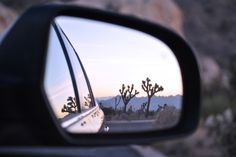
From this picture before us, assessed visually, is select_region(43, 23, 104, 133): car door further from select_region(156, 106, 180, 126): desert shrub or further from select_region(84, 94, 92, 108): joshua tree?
select_region(156, 106, 180, 126): desert shrub

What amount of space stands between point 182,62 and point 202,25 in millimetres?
35239

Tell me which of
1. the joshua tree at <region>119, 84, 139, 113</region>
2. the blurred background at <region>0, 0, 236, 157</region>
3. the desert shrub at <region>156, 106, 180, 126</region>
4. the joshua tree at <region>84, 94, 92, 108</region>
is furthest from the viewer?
the blurred background at <region>0, 0, 236, 157</region>

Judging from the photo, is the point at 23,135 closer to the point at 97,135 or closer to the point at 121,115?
the point at 97,135

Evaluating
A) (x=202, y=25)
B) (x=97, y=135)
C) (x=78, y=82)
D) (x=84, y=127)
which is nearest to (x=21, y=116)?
(x=97, y=135)

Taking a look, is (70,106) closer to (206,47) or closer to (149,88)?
(149,88)

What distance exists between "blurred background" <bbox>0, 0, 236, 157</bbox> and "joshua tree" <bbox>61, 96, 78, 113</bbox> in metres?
0.70

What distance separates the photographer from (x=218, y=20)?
3884 cm

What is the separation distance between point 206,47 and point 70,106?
3294cm

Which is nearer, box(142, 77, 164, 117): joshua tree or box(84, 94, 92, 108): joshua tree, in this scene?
box(142, 77, 164, 117): joshua tree

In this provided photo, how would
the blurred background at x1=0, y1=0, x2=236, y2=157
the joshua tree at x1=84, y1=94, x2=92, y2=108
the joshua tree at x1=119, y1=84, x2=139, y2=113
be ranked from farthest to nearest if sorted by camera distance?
the blurred background at x1=0, y1=0, x2=236, y2=157, the joshua tree at x1=84, y1=94, x2=92, y2=108, the joshua tree at x1=119, y1=84, x2=139, y2=113

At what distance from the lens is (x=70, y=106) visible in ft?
10.5

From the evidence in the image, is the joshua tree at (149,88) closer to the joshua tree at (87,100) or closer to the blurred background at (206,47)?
the joshua tree at (87,100)

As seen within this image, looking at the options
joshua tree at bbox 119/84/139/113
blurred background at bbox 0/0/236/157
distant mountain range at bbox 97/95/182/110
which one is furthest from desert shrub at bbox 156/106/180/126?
blurred background at bbox 0/0/236/157

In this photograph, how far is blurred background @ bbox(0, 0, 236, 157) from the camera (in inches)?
568
